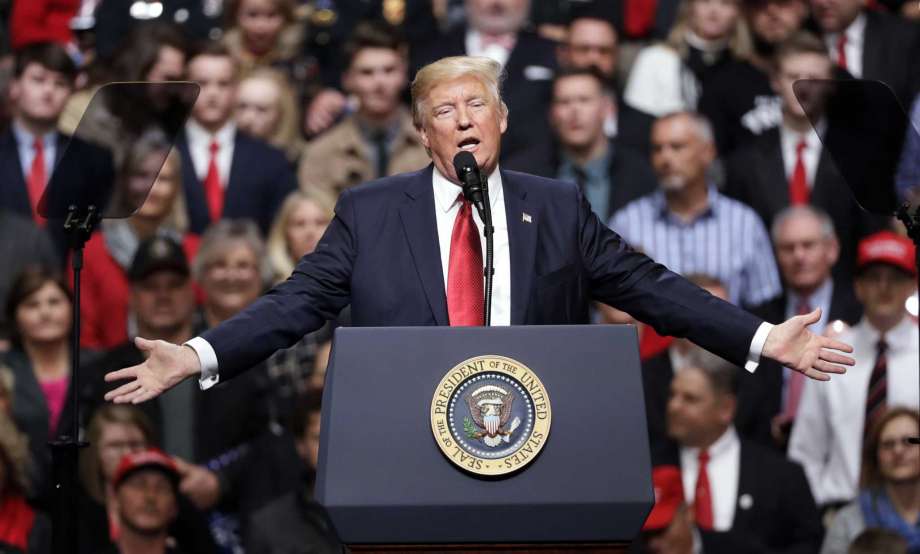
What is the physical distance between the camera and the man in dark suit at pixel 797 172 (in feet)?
22.7

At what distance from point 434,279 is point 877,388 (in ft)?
10.3

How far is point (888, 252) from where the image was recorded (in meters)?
6.33

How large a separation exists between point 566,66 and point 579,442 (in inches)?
187

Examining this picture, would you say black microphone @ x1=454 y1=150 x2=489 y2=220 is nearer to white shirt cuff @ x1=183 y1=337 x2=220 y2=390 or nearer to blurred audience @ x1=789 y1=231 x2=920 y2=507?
white shirt cuff @ x1=183 y1=337 x2=220 y2=390

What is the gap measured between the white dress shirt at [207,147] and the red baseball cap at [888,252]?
109 inches

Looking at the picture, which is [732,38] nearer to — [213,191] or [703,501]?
[213,191]

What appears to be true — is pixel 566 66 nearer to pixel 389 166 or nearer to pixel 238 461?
pixel 389 166

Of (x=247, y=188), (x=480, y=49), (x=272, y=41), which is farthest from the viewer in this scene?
(x=272, y=41)

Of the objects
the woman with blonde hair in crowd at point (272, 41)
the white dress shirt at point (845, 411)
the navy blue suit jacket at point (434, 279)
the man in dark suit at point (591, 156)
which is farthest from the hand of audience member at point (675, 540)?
the woman with blonde hair in crowd at point (272, 41)

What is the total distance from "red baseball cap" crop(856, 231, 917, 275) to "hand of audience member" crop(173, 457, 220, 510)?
2.64 m

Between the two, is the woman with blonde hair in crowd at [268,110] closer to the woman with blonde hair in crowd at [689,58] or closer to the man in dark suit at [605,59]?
the man in dark suit at [605,59]

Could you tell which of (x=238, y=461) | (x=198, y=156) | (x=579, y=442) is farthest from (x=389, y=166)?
(x=579, y=442)

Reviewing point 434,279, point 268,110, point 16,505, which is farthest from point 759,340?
point 268,110

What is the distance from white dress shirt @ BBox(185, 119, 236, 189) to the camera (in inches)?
284
